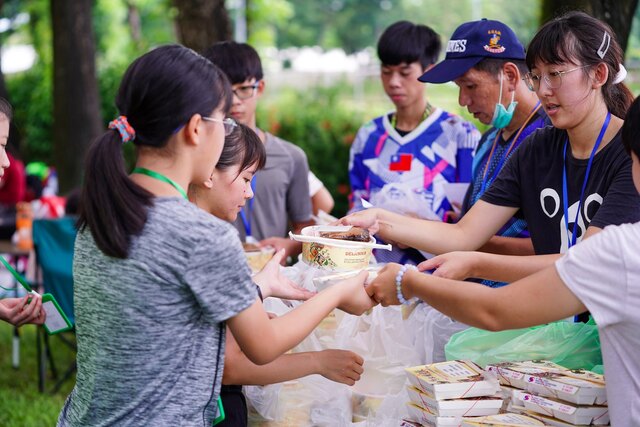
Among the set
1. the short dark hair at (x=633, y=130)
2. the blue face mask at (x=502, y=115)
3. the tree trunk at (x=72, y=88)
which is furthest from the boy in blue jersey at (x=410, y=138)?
the tree trunk at (x=72, y=88)

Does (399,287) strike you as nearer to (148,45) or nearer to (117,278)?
(117,278)

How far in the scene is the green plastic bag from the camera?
8.14 ft

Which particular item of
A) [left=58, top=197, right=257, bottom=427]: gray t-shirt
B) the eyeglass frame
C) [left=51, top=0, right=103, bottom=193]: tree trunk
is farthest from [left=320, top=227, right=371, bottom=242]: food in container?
[left=51, top=0, right=103, bottom=193]: tree trunk

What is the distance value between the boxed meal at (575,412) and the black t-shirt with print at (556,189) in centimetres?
56

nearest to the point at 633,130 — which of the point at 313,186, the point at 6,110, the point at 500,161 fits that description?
the point at 500,161

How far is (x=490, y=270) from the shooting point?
259cm

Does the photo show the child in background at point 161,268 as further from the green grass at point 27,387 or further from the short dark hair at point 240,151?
the green grass at point 27,387

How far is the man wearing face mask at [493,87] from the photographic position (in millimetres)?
3350

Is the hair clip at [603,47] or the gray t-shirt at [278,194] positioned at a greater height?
the hair clip at [603,47]

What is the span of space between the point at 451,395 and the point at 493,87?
5.34ft

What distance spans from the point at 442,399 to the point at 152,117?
1084 mm

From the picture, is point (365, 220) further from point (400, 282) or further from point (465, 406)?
point (465, 406)

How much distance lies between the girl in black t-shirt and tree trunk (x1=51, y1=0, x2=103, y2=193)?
8060 millimetres

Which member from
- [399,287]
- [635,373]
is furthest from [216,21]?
[635,373]
